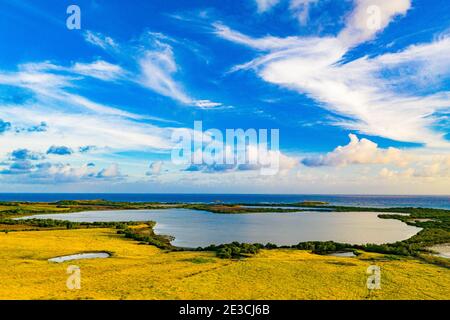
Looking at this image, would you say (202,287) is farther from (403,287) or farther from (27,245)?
(27,245)

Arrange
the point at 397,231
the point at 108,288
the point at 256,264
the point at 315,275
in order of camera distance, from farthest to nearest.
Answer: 1. the point at 397,231
2. the point at 256,264
3. the point at 315,275
4. the point at 108,288

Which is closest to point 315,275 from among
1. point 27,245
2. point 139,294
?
point 139,294

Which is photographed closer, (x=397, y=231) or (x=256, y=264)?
(x=256, y=264)
